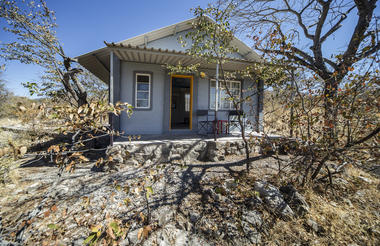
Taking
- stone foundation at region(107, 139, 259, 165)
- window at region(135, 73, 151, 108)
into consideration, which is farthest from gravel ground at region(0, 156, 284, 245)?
window at region(135, 73, 151, 108)

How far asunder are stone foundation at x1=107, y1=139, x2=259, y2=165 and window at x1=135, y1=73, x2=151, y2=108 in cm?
205

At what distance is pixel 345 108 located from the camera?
262cm

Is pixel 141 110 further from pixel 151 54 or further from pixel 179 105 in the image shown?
pixel 179 105

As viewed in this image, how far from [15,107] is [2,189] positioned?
3.79m

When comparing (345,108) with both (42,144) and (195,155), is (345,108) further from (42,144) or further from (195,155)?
(42,144)

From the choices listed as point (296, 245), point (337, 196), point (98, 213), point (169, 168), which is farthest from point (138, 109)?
point (337, 196)

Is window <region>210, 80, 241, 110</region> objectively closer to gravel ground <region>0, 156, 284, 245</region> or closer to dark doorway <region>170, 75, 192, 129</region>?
gravel ground <region>0, 156, 284, 245</region>

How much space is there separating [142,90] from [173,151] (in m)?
2.83

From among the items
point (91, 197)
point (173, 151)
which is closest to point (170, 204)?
point (91, 197)

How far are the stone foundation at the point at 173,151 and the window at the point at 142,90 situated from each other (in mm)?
2046

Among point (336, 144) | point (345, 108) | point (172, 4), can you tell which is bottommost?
point (336, 144)

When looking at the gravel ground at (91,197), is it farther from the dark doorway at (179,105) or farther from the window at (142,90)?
the dark doorway at (179,105)

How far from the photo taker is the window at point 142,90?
592cm

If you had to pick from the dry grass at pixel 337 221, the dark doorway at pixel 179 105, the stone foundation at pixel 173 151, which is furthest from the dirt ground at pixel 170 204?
the dark doorway at pixel 179 105
